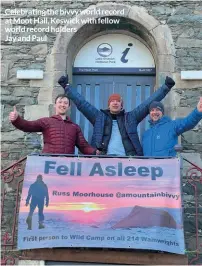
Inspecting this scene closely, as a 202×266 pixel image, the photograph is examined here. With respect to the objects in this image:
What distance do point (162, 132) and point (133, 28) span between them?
2.57m

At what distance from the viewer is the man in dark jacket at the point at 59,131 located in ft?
19.5

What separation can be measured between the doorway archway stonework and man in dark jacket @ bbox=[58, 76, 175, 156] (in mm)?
1200

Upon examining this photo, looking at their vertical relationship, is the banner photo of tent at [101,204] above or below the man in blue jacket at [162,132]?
below

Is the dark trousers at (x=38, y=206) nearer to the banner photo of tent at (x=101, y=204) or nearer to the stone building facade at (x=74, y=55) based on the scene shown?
the banner photo of tent at (x=101, y=204)

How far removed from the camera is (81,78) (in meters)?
7.93

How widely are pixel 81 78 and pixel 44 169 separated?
2.59 metres

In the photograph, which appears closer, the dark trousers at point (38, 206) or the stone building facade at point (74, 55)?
the dark trousers at point (38, 206)

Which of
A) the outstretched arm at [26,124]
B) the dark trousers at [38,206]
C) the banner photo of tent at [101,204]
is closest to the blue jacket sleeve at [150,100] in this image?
the banner photo of tent at [101,204]

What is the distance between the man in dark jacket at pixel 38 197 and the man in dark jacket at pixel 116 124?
86cm

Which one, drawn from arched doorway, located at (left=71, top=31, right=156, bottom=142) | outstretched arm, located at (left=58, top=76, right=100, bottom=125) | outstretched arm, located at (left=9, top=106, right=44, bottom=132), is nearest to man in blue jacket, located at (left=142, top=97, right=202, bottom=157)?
outstretched arm, located at (left=58, top=76, right=100, bottom=125)

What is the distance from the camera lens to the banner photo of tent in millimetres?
5254

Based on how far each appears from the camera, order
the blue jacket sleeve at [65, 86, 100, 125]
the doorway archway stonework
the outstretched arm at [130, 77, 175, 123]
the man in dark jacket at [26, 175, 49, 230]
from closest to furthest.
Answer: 1. the man in dark jacket at [26, 175, 49, 230]
2. the outstretched arm at [130, 77, 175, 123]
3. the blue jacket sleeve at [65, 86, 100, 125]
4. the doorway archway stonework

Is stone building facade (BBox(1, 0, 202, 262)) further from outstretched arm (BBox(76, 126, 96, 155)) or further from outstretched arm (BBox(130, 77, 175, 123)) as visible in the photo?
outstretched arm (BBox(76, 126, 96, 155))

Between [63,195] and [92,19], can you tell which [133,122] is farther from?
[92,19]
